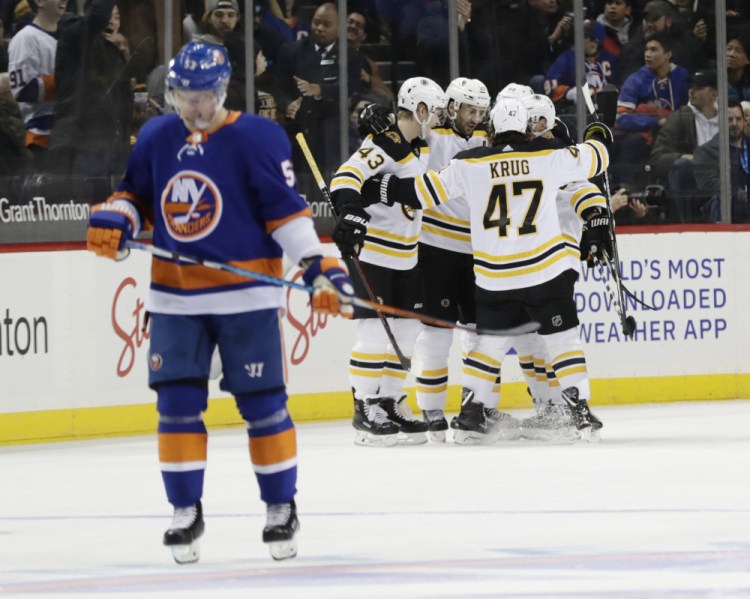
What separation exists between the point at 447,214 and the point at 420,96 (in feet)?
1.91

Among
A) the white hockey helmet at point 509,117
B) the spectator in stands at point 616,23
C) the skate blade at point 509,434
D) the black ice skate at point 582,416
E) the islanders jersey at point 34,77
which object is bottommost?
the skate blade at point 509,434

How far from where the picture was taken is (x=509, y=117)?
7.11m

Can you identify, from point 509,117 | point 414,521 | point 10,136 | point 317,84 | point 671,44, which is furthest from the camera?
point 671,44

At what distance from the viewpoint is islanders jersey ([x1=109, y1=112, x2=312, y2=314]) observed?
4266 mm

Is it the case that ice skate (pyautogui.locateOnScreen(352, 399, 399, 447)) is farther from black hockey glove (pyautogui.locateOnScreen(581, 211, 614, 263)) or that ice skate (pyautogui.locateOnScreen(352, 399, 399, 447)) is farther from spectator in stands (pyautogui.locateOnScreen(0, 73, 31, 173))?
spectator in stands (pyautogui.locateOnScreen(0, 73, 31, 173))

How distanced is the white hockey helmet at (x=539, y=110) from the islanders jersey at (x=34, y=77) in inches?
109

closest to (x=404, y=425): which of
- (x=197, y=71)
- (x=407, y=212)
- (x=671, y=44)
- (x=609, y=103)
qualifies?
(x=407, y=212)

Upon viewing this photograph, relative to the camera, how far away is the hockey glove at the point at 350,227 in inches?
282

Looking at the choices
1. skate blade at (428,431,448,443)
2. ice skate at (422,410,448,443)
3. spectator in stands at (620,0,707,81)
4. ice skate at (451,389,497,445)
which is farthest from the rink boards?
spectator in stands at (620,0,707,81)

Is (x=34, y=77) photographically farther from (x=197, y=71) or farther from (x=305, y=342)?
(x=197, y=71)

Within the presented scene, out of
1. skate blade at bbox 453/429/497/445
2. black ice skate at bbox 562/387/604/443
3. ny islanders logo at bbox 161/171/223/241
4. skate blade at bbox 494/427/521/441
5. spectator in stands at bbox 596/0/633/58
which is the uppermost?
spectator in stands at bbox 596/0/633/58

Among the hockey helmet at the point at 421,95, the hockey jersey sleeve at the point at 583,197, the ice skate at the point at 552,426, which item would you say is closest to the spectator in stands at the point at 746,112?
the hockey jersey sleeve at the point at 583,197

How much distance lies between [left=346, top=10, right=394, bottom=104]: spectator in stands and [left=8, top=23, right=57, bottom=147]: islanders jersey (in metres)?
1.78

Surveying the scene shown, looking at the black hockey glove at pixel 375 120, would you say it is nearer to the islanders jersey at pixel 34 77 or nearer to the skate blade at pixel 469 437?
the skate blade at pixel 469 437
